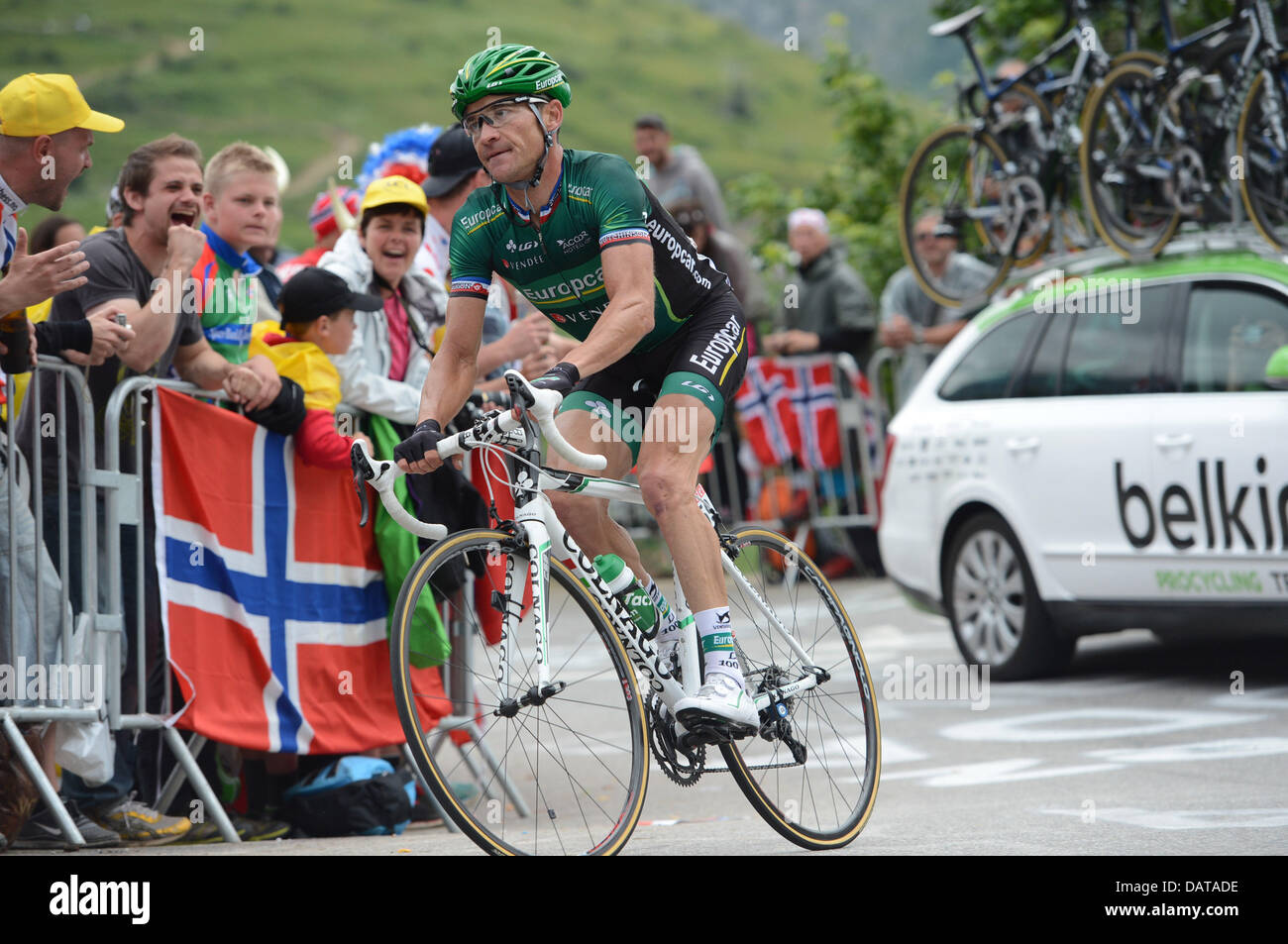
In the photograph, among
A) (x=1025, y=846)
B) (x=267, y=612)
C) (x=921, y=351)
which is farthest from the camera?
(x=921, y=351)

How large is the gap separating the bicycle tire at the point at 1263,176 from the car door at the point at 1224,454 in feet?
1.02

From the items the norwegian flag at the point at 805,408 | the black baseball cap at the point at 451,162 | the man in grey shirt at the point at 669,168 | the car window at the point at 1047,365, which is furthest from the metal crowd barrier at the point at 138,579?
the norwegian flag at the point at 805,408

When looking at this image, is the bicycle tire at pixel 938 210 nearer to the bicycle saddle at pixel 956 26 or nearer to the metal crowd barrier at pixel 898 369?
the bicycle saddle at pixel 956 26

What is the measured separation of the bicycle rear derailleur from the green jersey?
3.81 ft

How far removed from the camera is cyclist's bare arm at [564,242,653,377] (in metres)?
4.84

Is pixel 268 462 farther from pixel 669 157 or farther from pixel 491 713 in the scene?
pixel 669 157

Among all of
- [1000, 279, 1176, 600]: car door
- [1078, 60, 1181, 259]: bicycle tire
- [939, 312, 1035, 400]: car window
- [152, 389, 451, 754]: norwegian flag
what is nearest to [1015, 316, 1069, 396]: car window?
[1000, 279, 1176, 600]: car door

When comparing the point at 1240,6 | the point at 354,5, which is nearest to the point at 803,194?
the point at 1240,6

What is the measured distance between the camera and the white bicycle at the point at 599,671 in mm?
4727

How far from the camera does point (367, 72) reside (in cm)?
13012

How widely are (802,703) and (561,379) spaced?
1.69 metres

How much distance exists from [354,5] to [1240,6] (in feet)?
467

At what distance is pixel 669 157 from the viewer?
534 inches

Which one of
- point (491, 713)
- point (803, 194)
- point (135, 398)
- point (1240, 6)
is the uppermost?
point (803, 194)
